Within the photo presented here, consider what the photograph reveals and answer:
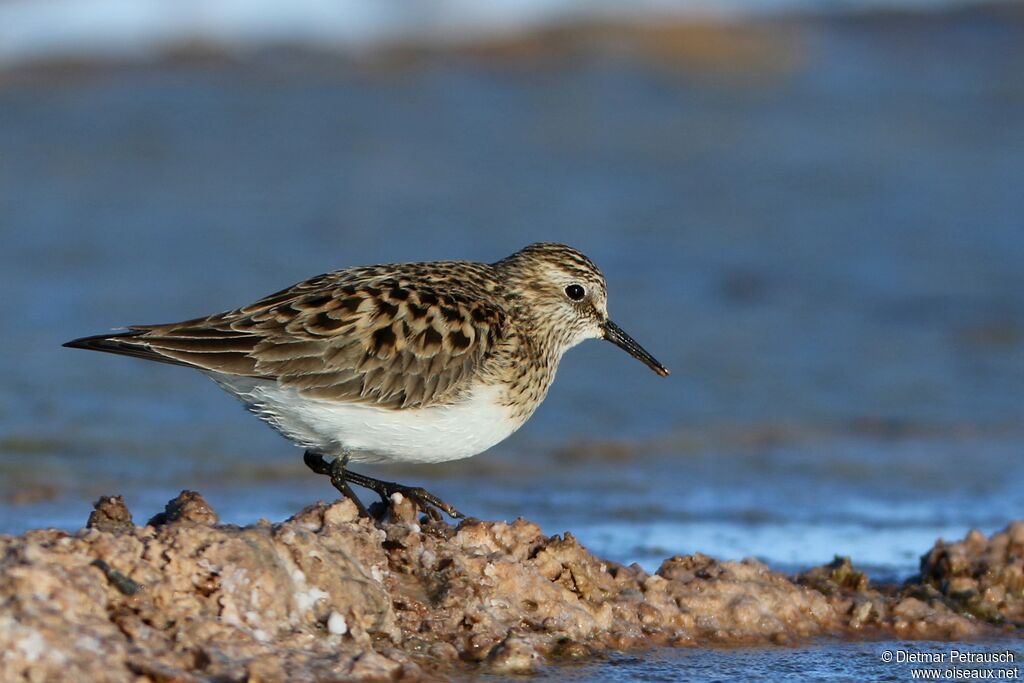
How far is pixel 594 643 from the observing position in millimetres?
4980

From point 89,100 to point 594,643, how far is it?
1295 cm

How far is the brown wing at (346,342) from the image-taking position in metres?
5.66

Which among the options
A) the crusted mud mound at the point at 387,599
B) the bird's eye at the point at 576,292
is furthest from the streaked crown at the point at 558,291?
the crusted mud mound at the point at 387,599

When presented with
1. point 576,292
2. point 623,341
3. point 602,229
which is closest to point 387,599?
point 576,292

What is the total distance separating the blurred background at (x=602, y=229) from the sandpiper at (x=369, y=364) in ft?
4.64

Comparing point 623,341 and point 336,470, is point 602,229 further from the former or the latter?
point 336,470

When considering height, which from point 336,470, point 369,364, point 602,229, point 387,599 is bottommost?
point 387,599

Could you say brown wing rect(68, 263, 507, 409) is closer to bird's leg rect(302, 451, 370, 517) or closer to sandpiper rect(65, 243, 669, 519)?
sandpiper rect(65, 243, 669, 519)

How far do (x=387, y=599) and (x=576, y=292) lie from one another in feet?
8.08

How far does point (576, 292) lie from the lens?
6723mm

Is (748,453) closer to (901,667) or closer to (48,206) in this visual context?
(901,667)

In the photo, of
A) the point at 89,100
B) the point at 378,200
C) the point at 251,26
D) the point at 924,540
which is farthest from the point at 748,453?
the point at 251,26

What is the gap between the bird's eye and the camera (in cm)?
668

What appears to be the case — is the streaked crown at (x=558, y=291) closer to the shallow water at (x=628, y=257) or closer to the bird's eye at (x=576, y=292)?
the bird's eye at (x=576, y=292)
